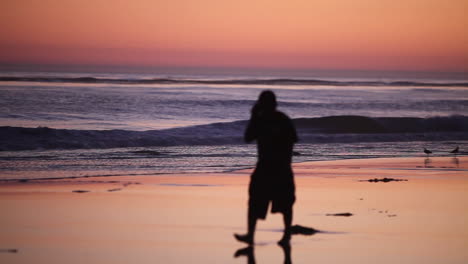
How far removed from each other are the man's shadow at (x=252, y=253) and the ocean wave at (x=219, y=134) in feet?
43.4

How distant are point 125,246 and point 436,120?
28613mm

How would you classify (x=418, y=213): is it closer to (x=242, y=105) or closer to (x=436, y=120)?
(x=436, y=120)

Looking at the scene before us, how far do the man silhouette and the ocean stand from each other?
6.16 metres

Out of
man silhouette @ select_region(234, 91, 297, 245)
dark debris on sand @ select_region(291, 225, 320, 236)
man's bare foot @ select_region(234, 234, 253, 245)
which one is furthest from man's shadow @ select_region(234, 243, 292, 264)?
dark debris on sand @ select_region(291, 225, 320, 236)

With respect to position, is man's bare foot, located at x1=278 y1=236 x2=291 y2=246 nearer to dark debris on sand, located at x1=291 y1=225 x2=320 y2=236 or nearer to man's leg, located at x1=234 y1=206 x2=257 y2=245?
man's leg, located at x1=234 y1=206 x2=257 y2=245

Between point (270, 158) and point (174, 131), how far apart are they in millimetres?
17870

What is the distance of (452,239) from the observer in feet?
29.4

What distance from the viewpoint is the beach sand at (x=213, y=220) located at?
8.07 m

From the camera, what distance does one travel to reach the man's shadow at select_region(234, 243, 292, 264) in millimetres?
7895

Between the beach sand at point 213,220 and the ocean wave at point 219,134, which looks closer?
the beach sand at point 213,220

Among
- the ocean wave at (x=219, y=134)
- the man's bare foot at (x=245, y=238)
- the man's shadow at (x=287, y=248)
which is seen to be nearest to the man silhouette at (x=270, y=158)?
the man's bare foot at (x=245, y=238)

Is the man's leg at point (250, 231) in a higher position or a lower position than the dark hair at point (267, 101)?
lower

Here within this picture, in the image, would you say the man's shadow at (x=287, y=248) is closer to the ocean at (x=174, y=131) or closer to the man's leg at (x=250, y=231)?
the man's leg at (x=250, y=231)

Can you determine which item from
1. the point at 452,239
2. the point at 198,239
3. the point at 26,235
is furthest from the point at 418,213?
the point at 26,235
